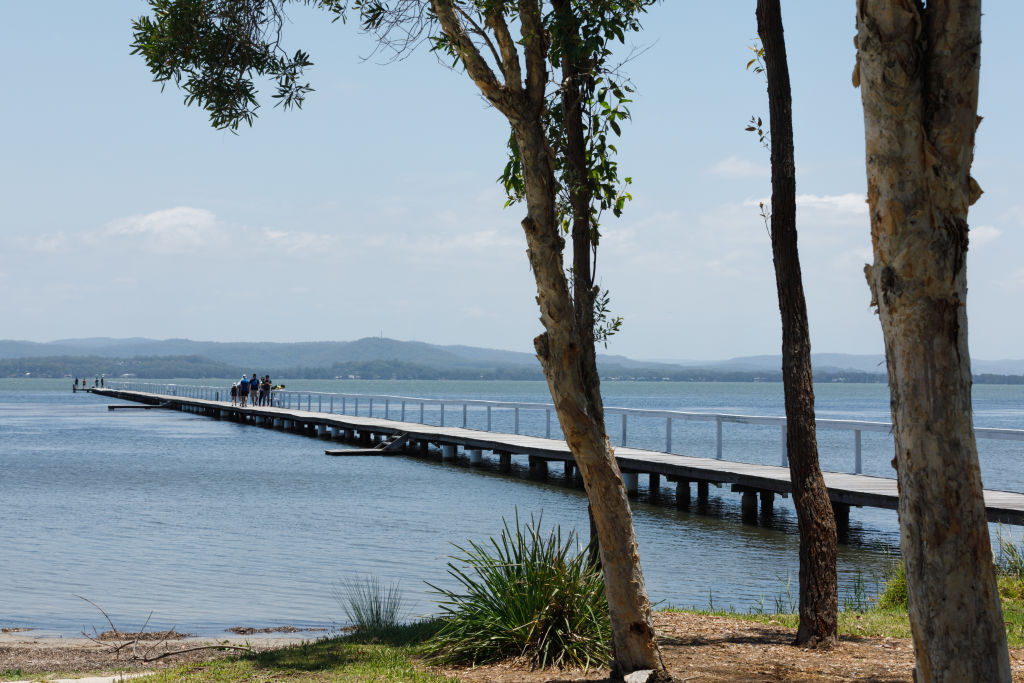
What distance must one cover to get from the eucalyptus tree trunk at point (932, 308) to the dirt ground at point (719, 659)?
8.58ft

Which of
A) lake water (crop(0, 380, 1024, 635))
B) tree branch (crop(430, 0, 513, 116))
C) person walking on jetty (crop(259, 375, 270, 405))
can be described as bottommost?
lake water (crop(0, 380, 1024, 635))

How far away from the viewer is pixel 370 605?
8867mm

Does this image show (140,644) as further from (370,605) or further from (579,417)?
(579,417)

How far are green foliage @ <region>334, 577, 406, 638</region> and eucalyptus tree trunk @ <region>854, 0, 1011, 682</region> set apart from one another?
17.6 feet

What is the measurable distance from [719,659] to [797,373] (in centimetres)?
185

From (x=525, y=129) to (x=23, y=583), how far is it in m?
9.72

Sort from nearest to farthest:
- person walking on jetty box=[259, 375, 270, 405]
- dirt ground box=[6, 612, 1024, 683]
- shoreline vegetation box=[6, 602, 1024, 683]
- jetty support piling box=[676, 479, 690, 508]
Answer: dirt ground box=[6, 612, 1024, 683], shoreline vegetation box=[6, 602, 1024, 683], jetty support piling box=[676, 479, 690, 508], person walking on jetty box=[259, 375, 270, 405]

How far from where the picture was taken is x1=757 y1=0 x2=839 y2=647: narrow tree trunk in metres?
6.78

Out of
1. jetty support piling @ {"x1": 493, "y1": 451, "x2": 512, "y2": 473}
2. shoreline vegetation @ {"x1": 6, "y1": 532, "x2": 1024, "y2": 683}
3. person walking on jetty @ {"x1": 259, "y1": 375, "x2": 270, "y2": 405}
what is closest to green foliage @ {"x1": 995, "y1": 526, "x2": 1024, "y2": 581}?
shoreline vegetation @ {"x1": 6, "y1": 532, "x2": 1024, "y2": 683}

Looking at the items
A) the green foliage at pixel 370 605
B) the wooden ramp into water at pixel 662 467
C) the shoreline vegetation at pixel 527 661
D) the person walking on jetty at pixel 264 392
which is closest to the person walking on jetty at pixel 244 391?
the person walking on jetty at pixel 264 392

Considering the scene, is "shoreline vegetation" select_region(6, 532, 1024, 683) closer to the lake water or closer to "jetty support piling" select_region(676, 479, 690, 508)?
the lake water

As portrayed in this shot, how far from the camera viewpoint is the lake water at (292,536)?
11.4 m

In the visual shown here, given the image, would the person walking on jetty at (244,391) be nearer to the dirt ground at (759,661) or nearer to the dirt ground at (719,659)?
the dirt ground at (719,659)

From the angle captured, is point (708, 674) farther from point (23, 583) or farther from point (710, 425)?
point (710, 425)
